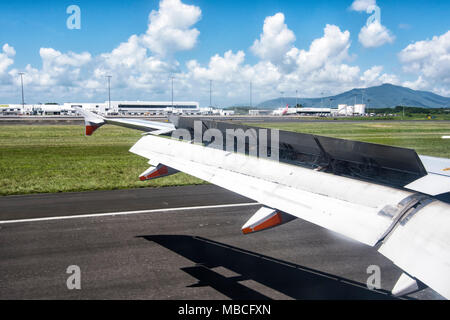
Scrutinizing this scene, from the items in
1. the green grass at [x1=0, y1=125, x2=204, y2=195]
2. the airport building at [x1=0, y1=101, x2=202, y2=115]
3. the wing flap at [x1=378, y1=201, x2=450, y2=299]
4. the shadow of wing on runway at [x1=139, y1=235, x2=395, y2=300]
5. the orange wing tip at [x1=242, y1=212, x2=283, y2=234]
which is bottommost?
the shadow of wing on runway at [x1=139, y1=235, x2=395, y2=300]

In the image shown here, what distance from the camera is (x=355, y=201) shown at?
13.2ft

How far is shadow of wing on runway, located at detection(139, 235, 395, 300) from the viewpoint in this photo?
6812mm

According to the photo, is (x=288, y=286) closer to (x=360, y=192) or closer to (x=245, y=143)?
(x=245, y=143)

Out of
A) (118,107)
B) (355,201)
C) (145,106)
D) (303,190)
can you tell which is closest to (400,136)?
(303,190)

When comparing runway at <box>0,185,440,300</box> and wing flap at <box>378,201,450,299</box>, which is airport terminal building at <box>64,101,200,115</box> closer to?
runway at <box>0,185,440,300</box>

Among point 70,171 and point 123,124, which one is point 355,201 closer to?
point 123,124

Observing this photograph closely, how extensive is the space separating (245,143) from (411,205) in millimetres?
2886

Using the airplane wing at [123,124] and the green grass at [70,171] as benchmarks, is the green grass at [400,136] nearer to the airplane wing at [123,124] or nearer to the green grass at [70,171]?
the green grass at [70,171]

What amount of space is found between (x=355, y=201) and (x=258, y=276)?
13.7 ft

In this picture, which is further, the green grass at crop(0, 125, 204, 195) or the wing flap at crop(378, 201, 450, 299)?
the green grass at crop(0, 125, 204, 195)

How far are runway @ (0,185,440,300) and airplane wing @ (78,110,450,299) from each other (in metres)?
2.63

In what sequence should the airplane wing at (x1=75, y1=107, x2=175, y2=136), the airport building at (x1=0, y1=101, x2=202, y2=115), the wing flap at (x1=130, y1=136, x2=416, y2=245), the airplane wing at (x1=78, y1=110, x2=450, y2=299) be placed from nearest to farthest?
the airplane wing at (x1=78, y1=110, x2=450, y2=299) < the wing flap at (x1=130, y1=136, x2=416, y2=245) < the airplane wing at (x1=75, y1=107, x2=175, y2=136) < the airport building at (x1=0, y1=101, x2=202, y2=115)

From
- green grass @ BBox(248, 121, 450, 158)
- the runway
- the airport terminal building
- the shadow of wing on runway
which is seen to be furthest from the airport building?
the shadow of wing on runway
